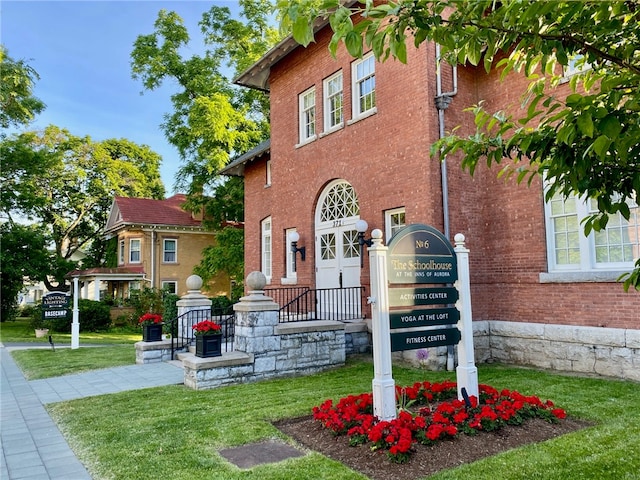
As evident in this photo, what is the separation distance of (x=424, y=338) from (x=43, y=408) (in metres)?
5.70

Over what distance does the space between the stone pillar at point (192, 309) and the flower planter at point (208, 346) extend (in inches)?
121

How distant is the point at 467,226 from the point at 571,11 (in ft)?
26.4

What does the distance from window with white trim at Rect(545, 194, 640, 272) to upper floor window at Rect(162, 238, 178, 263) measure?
78.1 ft

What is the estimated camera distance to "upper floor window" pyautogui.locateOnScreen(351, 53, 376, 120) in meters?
11.2

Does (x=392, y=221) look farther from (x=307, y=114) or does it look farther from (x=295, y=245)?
(x=307, y=114)

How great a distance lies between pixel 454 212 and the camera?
380 inches

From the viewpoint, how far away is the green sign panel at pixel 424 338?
209 inches

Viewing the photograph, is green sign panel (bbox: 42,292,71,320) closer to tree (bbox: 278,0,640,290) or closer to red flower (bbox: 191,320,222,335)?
red flower (bbox: 191,320,222,335)

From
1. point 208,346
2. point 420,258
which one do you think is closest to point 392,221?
point 208,346

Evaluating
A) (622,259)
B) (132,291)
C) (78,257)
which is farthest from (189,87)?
(622,259)

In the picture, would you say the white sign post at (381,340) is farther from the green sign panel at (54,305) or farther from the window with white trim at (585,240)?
the green sign panel at (54,305)

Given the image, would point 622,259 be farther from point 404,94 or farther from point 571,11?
point 571,11

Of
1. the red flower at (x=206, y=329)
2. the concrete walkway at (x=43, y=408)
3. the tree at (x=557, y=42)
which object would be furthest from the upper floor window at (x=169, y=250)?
the tree at (x=557, y=42)

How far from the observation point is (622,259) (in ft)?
26.6
